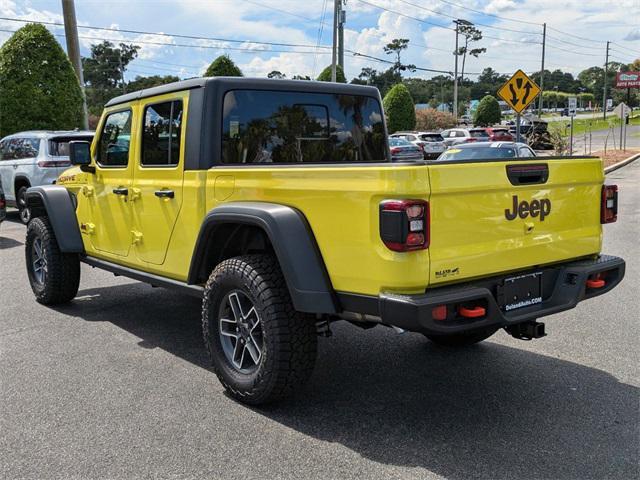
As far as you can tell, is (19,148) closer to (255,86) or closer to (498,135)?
(255,86)

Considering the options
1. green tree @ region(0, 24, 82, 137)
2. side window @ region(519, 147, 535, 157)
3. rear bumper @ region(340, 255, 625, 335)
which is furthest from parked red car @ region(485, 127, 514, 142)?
rear bumper @ region(340, 255, 625, 335)

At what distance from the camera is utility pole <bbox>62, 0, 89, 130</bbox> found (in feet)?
62.5

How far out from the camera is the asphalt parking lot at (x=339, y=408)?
3145 mm

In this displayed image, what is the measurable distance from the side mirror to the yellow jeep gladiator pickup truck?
1.03ft

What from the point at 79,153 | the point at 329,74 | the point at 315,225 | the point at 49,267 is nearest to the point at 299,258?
the point at 315,225

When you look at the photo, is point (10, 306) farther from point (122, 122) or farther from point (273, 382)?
point (273, 382)

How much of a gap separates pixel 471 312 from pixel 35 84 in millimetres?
17650

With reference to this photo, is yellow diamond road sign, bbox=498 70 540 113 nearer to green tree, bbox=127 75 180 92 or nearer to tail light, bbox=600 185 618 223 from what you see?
tail light, bbox=600 185 618 223

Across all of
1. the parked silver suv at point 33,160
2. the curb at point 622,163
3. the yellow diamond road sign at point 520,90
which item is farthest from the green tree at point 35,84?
the curb at point 622,163

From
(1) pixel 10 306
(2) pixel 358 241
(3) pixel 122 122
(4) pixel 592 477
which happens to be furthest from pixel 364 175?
(1) pixel 10 306

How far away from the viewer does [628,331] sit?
5.23 metres

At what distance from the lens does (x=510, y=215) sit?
3.44m

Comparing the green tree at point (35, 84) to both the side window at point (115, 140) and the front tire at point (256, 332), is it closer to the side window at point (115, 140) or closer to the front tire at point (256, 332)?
the side window at point (115, 140)

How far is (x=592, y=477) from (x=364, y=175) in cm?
181
